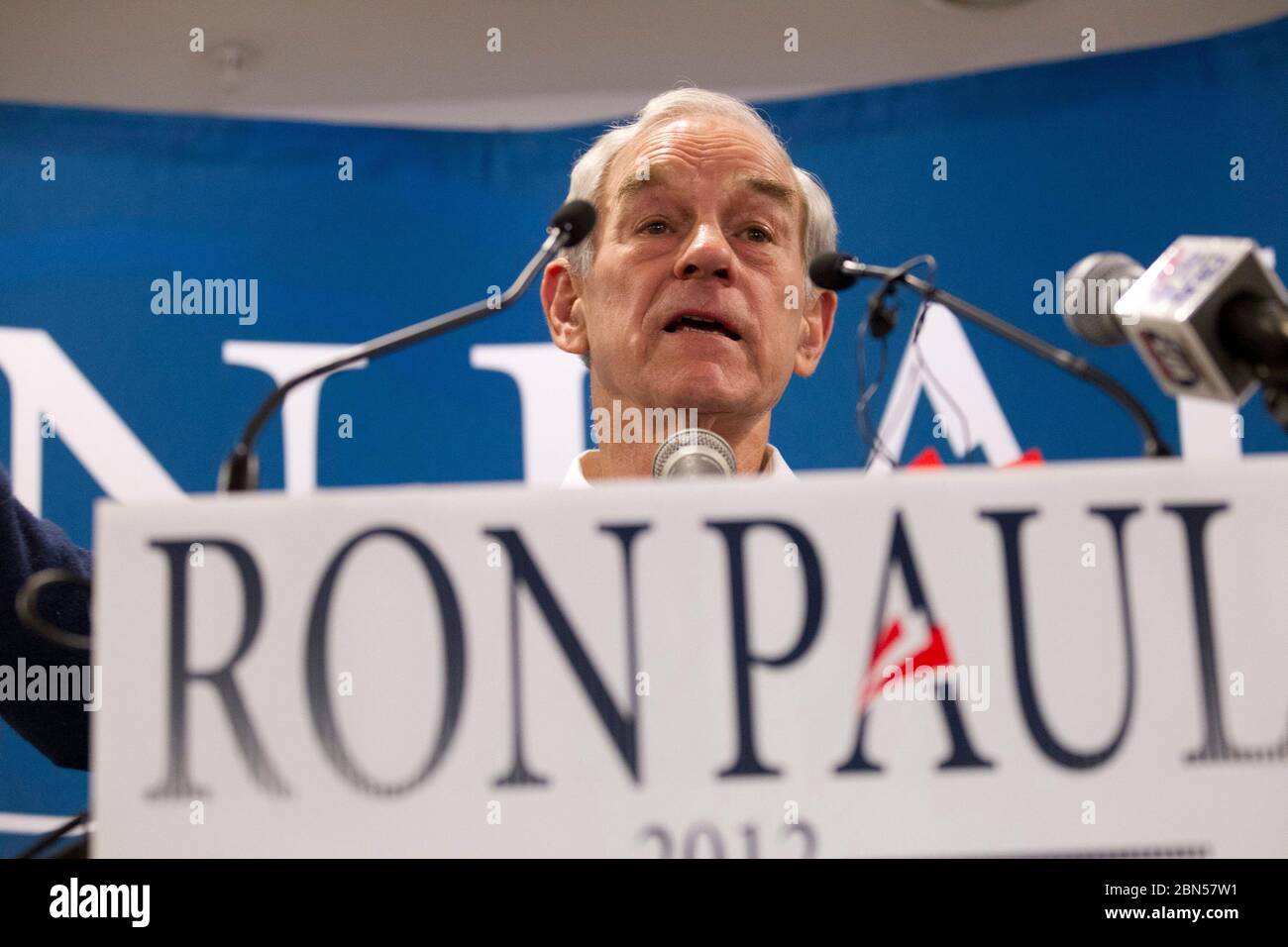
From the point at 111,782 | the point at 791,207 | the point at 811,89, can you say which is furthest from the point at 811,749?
the point at 811,89

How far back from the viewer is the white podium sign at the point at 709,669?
2.22 feet

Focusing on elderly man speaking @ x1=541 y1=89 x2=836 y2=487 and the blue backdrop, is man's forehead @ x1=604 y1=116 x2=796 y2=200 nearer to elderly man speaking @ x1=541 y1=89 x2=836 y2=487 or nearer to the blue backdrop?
elderly man speaking @ x1=541 y1=89 x2=836 y2=487

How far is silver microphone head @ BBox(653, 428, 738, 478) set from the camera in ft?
3.51

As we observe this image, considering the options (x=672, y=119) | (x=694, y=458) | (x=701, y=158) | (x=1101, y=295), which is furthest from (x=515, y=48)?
(x=1101, y=295)

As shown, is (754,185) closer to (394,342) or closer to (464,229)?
(394,342)

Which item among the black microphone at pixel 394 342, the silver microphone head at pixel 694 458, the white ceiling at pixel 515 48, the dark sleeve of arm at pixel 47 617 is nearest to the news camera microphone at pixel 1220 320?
the silver microphone head at pixel 694 458

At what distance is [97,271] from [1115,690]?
2185 mm

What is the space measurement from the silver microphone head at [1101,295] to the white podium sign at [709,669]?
288mm

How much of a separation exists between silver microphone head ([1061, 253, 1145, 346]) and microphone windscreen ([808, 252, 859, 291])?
277mm

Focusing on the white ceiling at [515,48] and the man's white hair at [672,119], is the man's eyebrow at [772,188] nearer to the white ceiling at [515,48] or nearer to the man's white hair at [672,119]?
the man's white hair at [672,119]

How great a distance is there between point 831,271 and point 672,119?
575 millimetres

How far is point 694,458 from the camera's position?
3.54 feet

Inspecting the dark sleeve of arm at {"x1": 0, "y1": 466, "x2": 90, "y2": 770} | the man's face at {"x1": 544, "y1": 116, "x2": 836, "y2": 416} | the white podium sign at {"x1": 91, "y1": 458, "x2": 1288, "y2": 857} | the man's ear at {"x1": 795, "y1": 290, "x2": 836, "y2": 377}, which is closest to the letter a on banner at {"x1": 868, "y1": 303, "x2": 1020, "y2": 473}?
the man's ear at {"x1": 795, "y1": 290, "x2": 836, "y2": 377}
